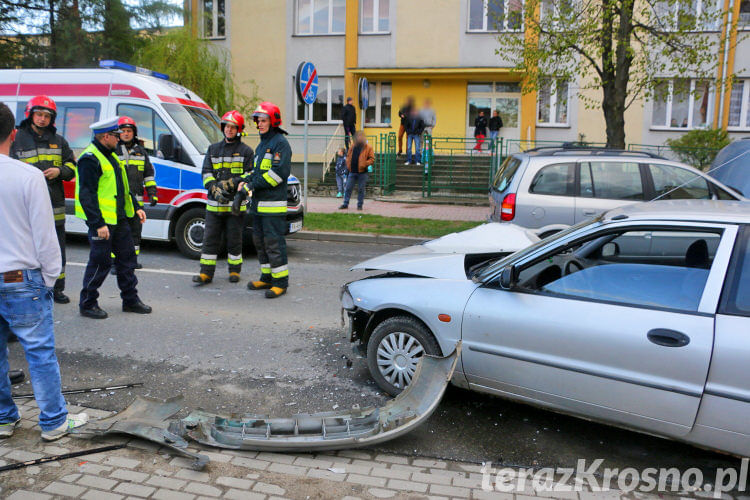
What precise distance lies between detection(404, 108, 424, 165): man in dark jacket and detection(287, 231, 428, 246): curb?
8.49 metres

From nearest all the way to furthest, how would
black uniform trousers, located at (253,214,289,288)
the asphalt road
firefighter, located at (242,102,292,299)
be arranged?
the asphalt road → firefighter, located at (242,102,292,299) → black uniform trousers, located at (253,214,289,288)

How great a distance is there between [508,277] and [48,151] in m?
5.42

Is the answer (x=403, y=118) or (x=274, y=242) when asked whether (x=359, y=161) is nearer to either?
(x=403, y=118)

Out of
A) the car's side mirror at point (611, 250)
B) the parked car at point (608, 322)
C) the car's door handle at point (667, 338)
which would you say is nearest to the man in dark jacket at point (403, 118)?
the car's side mirror at point (611, 250)

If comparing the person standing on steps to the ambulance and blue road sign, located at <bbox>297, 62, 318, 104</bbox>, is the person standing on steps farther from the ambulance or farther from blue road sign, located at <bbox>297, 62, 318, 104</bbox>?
the ambulance

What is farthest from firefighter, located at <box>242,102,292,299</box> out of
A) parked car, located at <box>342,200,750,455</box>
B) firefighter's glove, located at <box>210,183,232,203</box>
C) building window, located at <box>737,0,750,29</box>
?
building window, located at <box>737,0,750,29</box>

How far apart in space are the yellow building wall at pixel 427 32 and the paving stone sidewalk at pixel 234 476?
20.0m

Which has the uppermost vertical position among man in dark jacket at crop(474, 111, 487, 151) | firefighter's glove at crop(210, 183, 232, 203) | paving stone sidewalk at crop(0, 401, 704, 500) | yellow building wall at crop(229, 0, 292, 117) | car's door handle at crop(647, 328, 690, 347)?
yellow building wall at crop(229, 0, 292, 117)

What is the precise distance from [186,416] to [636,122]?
20.5m

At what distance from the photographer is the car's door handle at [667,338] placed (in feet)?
11.0

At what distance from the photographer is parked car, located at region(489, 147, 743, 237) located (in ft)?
26.8

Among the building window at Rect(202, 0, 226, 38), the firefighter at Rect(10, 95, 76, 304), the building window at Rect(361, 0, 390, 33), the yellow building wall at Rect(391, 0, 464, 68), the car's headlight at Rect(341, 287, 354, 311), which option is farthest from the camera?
the building window at Rect(202, 0, 226, 38)

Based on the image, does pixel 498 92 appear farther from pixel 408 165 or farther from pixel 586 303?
pixel 586 303

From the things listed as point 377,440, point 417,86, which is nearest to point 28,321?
point 377,440
